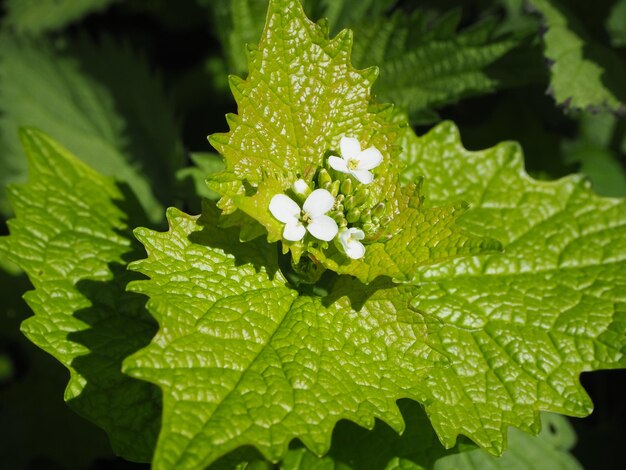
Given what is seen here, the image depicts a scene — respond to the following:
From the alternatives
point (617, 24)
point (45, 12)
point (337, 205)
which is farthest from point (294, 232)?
point (45, 12)

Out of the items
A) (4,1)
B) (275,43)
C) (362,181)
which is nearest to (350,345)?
(362,181)

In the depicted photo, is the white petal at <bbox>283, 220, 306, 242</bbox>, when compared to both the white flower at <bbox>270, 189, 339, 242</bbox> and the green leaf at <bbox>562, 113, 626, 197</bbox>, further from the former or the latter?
the green leaf at <bbox>562, 113, 626, 197</bbox>

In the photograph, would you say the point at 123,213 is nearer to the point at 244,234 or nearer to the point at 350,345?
the point at 244,234

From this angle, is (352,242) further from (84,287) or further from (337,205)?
(84,287)

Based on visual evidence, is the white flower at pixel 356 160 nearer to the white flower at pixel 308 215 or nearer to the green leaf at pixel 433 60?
the white flower at pixel 308 215

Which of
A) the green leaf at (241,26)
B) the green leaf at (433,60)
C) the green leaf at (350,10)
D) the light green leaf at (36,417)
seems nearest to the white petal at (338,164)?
the green leaf at (433,60)

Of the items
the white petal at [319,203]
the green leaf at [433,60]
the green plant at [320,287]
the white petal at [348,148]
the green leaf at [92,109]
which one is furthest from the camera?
the green leaf at [92,109]

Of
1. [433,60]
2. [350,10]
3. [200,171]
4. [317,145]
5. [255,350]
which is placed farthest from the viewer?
[350,10]
